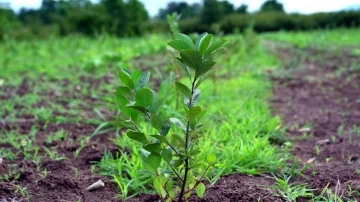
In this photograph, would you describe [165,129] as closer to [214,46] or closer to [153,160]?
[153,160]

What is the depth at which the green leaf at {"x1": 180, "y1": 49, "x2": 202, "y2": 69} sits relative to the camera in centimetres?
128

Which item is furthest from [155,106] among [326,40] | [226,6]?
[226,6]

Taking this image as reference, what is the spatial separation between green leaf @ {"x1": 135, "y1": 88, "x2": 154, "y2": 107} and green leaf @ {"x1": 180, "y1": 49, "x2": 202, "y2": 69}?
148 mm

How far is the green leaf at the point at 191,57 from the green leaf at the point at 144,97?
0.49ft

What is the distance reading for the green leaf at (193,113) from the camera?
52.3 inches

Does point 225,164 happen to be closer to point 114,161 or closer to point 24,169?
point 114,161

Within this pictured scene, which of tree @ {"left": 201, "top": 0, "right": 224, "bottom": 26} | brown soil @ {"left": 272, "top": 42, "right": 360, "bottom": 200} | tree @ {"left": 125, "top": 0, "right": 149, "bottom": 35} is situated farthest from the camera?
tree @ {"left": 201, "top": 0, "right": 224, "bottom": 26}

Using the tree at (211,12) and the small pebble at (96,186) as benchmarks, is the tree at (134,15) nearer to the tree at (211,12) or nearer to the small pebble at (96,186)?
the tree at (211,12)

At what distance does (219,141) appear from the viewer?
2.46m

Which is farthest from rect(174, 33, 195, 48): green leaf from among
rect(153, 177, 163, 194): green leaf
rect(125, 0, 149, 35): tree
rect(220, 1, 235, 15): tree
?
rect(220, 1, 235, 15): tree

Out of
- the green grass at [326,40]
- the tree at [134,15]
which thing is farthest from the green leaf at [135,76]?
the tree at [134,15]

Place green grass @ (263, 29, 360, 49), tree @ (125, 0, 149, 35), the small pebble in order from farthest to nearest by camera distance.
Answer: tree @ (125, 0, 149, 35) → green grass @ (263, 29, 360, 49) → the small pebble

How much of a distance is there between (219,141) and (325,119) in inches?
44.7

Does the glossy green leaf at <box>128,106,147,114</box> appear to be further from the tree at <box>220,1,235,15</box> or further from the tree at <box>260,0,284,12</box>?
the tree at <box>260,0,284,12</box>
